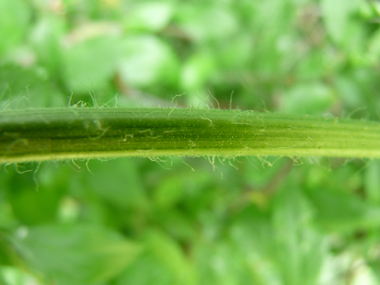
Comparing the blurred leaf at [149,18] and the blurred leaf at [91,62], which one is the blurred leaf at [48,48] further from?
the blurred leaf at [149,18]

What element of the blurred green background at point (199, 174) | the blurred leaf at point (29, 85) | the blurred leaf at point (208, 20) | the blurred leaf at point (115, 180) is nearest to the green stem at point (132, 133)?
the blurred green background at point (199, 174)

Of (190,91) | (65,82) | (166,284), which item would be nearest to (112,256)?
(166,284)

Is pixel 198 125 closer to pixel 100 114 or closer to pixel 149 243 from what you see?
pixel 100 114

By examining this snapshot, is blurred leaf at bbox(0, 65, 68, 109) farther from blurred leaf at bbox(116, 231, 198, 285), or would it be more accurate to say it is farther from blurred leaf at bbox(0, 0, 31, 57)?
blurred leaf at bbox(116, 231, 198, 285)

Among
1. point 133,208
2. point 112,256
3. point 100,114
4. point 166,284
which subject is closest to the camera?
point 100,114

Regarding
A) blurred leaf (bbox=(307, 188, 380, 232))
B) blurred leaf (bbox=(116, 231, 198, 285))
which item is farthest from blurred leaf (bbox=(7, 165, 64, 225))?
blurred leaf (bbox=(307, 188, 380, 232))

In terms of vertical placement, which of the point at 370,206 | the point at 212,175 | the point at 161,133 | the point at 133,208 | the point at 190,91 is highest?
the point at 190,91
